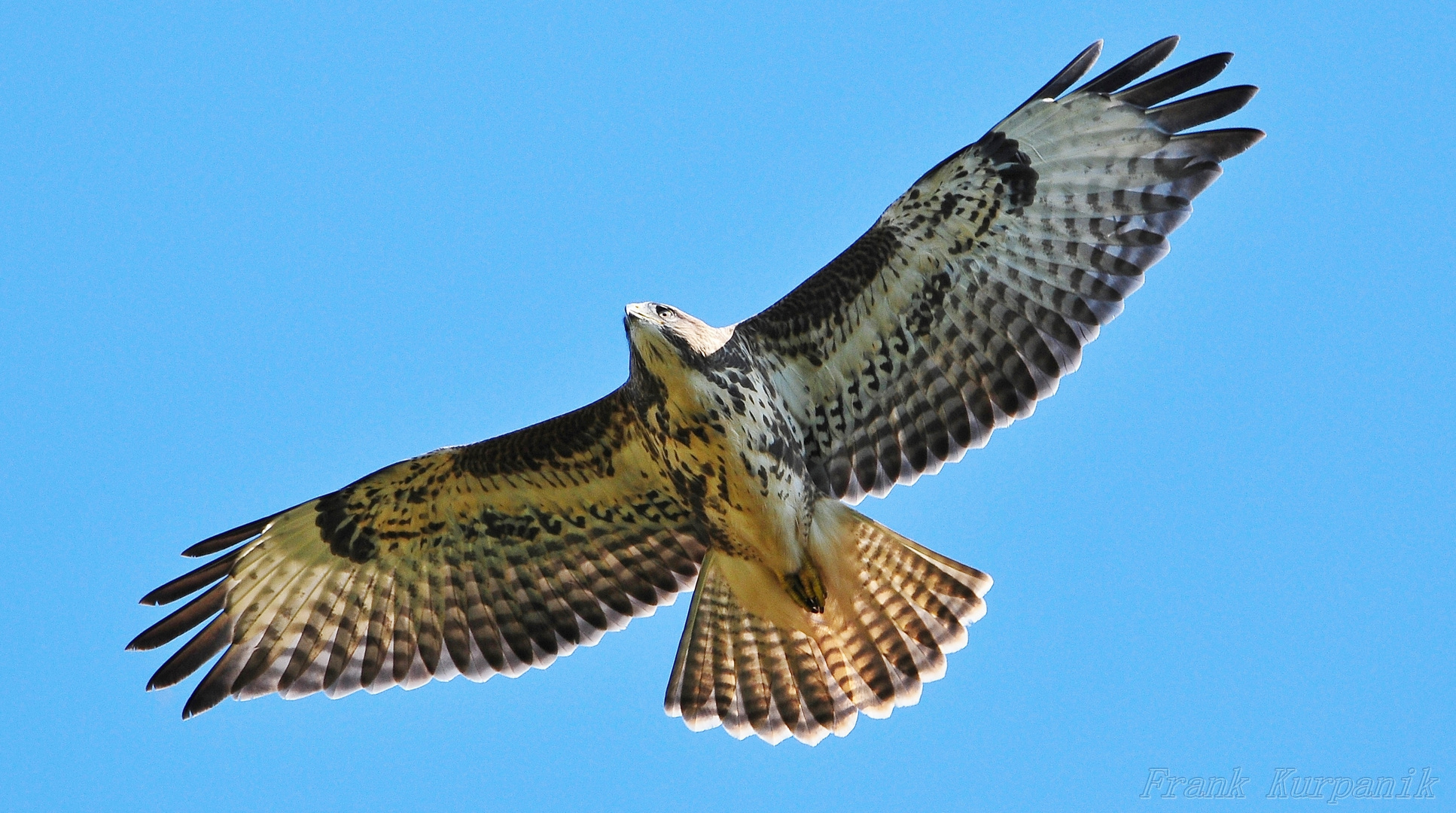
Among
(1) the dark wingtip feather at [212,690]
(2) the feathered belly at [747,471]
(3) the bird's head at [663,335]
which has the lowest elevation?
(1) the dark wingtip feather at [212,690]

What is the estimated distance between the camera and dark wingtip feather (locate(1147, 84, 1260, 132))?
814 centimetres

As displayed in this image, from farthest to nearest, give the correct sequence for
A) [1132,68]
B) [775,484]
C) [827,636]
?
[827,636] < [775,484] < [1132,68]

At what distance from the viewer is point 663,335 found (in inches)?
326

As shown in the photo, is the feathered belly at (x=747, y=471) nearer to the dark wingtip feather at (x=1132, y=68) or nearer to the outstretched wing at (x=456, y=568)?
the outstretched wing at (x=456, y=568)

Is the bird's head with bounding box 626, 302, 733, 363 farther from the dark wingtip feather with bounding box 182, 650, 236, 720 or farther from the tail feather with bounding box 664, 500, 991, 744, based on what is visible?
the dark wingtip feather with bounding box 182, 650, 236, 720

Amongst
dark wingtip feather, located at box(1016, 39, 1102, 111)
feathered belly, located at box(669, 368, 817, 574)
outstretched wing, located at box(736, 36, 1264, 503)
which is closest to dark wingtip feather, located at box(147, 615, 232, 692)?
feathered belly, located at box(669, 368, 817, 574)

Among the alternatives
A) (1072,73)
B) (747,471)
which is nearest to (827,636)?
(747,471)

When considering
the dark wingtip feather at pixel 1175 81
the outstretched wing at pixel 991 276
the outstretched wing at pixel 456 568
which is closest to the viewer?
the dark wingtip feather at pixel 1175 81

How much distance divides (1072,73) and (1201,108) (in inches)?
26.6

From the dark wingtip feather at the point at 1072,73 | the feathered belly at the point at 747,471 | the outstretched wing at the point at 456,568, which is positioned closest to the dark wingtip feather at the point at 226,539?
the outstretched wing at the point at 456,568

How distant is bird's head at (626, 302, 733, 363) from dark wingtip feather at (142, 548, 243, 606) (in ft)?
8.79

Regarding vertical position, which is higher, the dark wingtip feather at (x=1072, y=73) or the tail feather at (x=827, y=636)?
the dark wingtip feather at (x=1072, y=73)

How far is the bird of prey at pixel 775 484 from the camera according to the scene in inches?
334

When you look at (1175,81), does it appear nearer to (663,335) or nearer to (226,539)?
(663,335)
